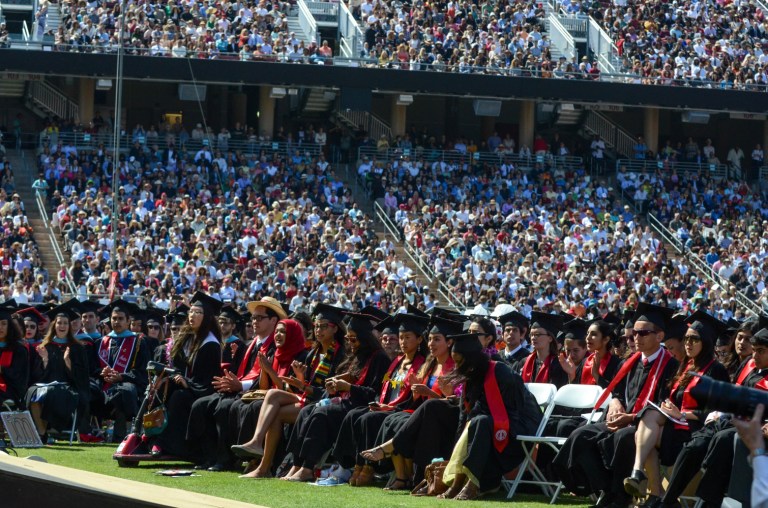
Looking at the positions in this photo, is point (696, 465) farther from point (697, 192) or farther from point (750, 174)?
point (750, 174)

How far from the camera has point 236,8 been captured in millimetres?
39219

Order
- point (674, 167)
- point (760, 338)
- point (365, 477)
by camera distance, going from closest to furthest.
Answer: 1. point (760, 338)
2. point (365, 477)
3. point (674, 167)

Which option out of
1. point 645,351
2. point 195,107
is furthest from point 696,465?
point 195,107

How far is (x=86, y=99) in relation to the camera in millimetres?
38375

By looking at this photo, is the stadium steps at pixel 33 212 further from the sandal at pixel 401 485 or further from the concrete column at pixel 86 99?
the sandal at pixel 401 485

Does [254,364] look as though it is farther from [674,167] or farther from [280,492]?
[674,167]

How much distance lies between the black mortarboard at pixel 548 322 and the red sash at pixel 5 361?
5621mm

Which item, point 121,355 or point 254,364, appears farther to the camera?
point 121,355

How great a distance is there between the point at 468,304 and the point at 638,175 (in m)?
11.4

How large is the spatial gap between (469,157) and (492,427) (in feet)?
92.9

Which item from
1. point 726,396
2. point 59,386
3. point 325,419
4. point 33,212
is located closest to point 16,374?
point 59,386

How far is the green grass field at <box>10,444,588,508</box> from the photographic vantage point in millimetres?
11086

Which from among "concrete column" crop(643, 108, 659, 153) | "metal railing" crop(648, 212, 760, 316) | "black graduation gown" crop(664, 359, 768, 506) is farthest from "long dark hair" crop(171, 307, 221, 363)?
"concrete column" crop(643, 108, 659, 153)

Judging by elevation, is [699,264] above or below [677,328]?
below
